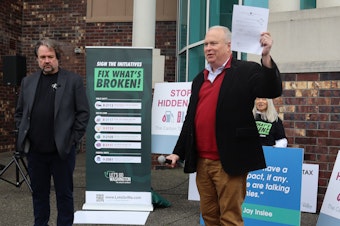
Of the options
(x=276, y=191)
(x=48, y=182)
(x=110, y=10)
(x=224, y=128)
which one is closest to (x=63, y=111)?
(x=48, y=182)

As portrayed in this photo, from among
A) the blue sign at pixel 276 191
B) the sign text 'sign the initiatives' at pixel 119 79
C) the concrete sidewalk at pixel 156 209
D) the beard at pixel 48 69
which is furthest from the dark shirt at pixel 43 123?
the blue sign at pixel 276 191

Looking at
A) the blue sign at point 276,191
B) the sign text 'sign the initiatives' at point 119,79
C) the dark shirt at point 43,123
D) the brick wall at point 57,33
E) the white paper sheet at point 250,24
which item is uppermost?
the brick wall at point 57,33

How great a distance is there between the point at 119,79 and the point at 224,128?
9.77 ft

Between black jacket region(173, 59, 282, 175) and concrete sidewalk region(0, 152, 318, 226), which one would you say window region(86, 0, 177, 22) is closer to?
concrete sidewalk region(0, 152, 318, 226)

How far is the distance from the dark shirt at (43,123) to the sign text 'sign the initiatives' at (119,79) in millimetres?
1787

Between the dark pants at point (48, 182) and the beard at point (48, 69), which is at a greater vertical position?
the beard at point (48, 69)

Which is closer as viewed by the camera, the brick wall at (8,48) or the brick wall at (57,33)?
the brick wall at (57,33)

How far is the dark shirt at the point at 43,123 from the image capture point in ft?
12.0

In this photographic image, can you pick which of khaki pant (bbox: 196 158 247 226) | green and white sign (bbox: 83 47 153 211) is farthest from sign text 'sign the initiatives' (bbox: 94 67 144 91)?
khaki pant (bbox: 196 158 247 226)

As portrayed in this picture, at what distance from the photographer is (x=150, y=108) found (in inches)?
219

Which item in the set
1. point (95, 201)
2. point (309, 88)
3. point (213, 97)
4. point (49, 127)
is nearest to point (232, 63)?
point (213, 97)

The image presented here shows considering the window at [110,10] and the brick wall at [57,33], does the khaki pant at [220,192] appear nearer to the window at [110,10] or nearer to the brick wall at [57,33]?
the brick wall at [57,33]

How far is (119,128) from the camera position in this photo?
554 centimetres

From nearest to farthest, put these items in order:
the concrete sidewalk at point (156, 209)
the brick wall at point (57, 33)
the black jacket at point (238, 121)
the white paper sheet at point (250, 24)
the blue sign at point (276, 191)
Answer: the white paper sheet at point (250, 24) < the black jacket at point (238, 121) < the blue sign at point (276, 191) < the concrete sidewalk at point (156, 209) < the brick wall at point (57, 33)
